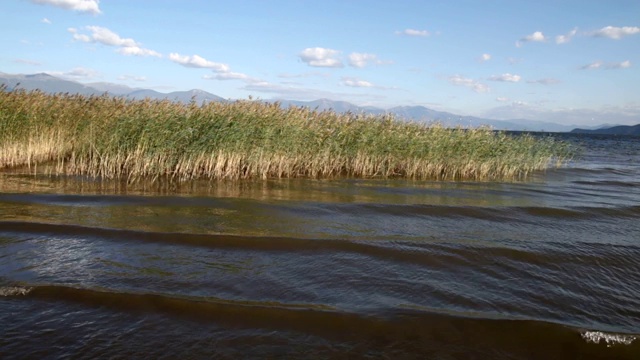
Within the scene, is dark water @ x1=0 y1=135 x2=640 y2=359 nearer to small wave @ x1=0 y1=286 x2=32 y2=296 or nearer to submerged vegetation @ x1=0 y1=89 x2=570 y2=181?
small wave @ x1=0 y1=286 x2=32 y2=296

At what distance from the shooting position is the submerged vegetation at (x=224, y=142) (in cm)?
1645

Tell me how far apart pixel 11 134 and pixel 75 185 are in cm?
433

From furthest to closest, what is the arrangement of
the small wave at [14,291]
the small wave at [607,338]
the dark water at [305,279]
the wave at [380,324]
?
Answer: 1. the small wave at [14,291]
2. the small wave at [607,338]
3. the wave at [380,324]
4. the dark water at [305,279]

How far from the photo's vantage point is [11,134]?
16703 millimetres

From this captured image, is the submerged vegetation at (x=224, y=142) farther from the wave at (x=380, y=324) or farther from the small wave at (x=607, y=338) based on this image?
the small wave at (x=607, y=338)

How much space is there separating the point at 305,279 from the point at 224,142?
36.1 feet

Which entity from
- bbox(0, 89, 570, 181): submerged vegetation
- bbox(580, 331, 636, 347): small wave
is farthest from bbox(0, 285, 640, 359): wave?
bbox(0, 89, 570, 181): submerged vegetation

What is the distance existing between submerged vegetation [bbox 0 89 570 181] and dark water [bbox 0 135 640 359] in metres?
3.00

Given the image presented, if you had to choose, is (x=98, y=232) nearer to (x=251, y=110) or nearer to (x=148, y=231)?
(x=148, y=231)

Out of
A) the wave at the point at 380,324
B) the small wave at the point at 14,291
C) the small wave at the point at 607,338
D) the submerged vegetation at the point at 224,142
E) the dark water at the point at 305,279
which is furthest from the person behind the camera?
the submerged vegetation at the point at 224,142

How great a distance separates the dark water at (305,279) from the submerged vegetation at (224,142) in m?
3.00

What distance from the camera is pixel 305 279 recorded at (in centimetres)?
720

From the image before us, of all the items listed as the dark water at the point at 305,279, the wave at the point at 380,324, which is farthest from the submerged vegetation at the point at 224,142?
the wave at the point at 380,324

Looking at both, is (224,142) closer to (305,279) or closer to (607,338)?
(305,279)
